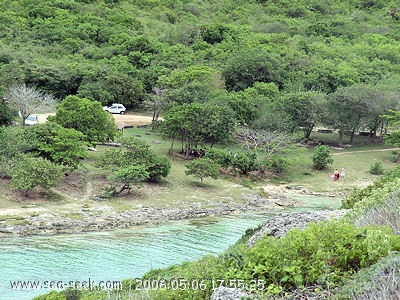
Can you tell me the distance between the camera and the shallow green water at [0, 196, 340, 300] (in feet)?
75.6

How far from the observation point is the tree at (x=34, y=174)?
31.0 metres

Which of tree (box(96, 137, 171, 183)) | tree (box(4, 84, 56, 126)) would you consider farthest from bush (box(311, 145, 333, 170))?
tree (box(4, 84, 56, 126))

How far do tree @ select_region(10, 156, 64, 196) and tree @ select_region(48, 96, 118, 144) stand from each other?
18.5 feet

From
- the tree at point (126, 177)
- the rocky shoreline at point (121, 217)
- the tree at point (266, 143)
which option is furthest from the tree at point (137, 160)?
the tree at point (266, 143)

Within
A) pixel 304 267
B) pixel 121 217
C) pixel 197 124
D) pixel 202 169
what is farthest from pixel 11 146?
pixel 304 267

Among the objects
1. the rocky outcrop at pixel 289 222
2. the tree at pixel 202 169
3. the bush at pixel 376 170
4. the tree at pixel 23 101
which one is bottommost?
the bush at pixel 376 170

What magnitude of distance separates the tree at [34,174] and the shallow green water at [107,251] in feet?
13.5

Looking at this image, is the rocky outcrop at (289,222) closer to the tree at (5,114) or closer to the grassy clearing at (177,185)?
the grassy clearing at (177,185)

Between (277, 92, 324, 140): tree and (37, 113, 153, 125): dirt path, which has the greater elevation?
(277, 92, 324, 140): tree

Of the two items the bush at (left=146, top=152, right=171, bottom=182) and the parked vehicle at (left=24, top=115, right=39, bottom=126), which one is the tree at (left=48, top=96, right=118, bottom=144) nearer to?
the bush at (left=146, top=152, right=171, bottom=182)

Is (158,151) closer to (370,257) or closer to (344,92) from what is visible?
(344,92)

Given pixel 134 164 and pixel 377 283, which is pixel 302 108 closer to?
pixel 134 164

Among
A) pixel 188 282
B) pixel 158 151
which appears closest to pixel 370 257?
pixel 188 282

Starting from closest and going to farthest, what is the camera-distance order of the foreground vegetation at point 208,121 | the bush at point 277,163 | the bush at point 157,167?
1. the foreground vegetation at point 208,121
2. the bush at point 157,167
3. the bush at point 277,163
